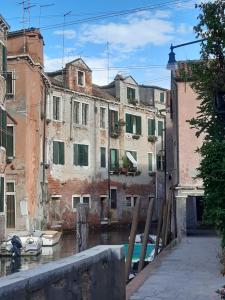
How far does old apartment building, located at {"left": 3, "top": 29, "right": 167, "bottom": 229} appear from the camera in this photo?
31.2 m

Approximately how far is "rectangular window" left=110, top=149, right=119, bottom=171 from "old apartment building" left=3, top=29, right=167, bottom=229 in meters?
0.07

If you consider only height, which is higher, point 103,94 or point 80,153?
point 103,94

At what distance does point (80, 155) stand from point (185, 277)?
27.7 meters

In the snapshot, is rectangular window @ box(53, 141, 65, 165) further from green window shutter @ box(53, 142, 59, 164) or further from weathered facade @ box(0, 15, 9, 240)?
weathered facade @ box(0, 15, 9, 240)

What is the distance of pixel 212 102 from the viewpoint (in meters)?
10.4

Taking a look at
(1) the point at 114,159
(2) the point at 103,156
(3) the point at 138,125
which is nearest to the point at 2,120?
(2) the point at 103,156

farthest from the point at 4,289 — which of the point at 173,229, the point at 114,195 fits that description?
the point at 114,195

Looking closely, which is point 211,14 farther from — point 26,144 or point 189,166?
point 26,144

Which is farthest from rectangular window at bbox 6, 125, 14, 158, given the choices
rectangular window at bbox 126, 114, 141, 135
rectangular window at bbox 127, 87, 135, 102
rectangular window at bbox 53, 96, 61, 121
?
→ rectangular window at bbox 127, 87, 135, 102

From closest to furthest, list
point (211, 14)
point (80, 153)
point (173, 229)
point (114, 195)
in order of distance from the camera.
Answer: point (211, 14) < point (173, 229) < point (80, 153) < point (114, 195)

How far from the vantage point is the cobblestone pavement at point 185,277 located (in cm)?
895

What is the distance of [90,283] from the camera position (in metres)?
5.60

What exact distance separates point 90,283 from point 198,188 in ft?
52.0

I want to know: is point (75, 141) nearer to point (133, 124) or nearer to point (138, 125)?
point (133, 124)
